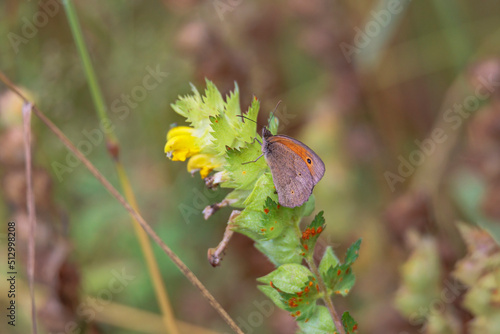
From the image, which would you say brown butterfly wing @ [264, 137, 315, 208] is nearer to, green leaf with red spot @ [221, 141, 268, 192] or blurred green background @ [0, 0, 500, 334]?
green leaf with red spot @ [221, 141, 268, 192]

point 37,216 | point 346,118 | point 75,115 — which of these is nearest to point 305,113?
point 346,118

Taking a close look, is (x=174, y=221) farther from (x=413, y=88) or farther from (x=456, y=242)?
(x=413, y=88)

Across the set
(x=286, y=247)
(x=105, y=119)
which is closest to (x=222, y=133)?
(x=286, y=247)

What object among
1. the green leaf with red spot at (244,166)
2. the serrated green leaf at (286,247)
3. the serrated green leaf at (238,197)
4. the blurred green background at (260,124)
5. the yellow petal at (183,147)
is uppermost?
the blurred green background at (260,124)

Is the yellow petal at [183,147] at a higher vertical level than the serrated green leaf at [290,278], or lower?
higher

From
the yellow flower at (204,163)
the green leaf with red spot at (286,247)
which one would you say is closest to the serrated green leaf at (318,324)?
the green leaf with red spot at (286,247)

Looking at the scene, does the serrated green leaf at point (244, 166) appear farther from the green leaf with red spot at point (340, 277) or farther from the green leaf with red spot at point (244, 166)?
the green leaf with red spot at point (340, 277)
